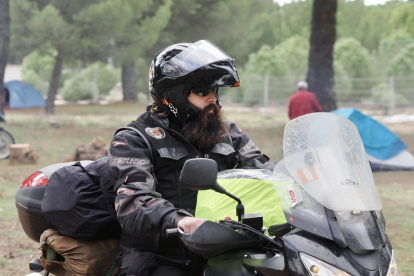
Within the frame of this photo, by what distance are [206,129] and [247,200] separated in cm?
53

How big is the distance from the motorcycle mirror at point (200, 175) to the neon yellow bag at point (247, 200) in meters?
0.38

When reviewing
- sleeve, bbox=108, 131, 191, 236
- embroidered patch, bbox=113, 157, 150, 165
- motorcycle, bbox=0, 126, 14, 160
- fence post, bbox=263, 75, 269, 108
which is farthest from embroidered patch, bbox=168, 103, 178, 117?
fence post, bbox=263, 75, 269, 108

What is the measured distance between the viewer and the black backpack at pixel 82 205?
128 inches

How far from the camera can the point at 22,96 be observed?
98.4 feet

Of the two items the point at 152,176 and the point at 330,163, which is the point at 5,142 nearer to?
the point at 152,176

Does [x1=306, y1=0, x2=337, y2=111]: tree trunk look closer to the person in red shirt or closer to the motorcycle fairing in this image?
the person in red shirt

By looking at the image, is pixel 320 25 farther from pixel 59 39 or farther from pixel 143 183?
pixel 143 183

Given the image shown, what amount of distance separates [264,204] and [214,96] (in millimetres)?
750

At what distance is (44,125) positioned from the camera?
21750 mm

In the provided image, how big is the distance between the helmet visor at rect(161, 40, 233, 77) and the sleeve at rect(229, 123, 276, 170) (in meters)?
0.57

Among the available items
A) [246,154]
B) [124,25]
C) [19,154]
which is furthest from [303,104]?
[246,154]

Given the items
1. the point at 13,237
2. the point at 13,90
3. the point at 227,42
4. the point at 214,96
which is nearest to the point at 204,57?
the point at 214,96

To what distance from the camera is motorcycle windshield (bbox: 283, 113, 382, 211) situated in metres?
2.49

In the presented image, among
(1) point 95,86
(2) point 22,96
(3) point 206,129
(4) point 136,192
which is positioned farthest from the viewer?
(1) point 95,86
